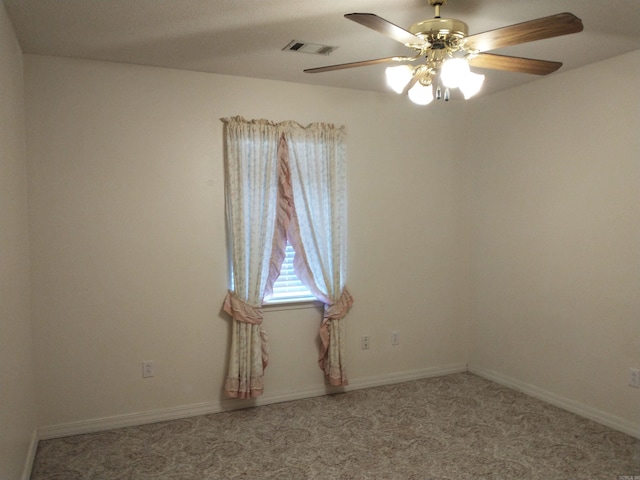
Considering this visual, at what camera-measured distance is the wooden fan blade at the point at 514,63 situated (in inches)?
95.7

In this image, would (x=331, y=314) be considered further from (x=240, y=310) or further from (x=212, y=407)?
(x=212, y=407)

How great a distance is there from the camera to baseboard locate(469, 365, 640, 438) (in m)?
3.48

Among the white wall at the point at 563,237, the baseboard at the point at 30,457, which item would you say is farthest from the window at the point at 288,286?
the baseboard at the point at 30,457

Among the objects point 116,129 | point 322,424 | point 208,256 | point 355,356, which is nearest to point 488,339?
point 355,356

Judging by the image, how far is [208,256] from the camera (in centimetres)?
388

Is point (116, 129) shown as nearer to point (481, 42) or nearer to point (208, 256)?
point (208, 256)

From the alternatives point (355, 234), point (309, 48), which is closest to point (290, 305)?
point (355, 234)

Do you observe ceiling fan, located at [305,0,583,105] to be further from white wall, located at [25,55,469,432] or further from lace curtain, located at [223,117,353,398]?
white wall, located at [25,55,469,432]

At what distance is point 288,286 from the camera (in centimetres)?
419

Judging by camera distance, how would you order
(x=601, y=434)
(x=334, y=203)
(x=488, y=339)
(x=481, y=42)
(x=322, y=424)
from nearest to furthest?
(x=481, y=42) < (x=601, y=434) < (x=322, y=424) < (x=334, y=203) < (x=488, y=339)

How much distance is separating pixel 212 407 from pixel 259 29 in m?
2.78

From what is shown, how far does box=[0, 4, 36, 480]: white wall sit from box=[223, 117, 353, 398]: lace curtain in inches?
54.0

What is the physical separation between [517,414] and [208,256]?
2.67 metres

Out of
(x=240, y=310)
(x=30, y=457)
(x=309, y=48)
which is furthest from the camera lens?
(x=240, y=310)
